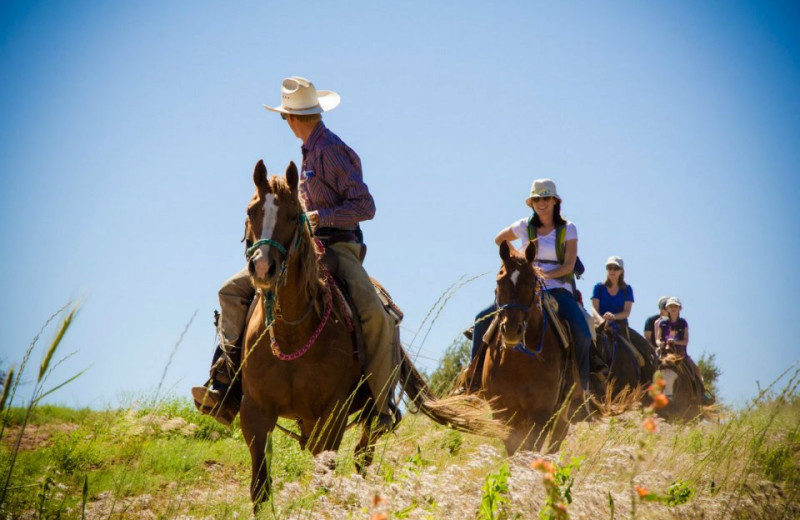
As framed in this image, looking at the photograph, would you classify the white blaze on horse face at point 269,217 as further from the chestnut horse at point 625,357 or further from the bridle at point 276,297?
the chestnut horse at point 625,357

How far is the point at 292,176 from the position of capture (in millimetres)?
5625

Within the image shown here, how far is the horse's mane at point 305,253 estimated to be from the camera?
552cm

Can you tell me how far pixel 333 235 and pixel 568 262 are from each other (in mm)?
3235

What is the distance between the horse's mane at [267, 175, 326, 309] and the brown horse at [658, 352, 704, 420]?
11.6 metres

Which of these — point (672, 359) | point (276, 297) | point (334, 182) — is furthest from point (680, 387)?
point (276, 297)

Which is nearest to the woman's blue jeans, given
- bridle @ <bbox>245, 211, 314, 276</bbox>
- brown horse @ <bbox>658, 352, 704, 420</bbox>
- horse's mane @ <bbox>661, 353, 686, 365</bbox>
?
bridle @ <bbox>245, 211, 314, 276</bbox>

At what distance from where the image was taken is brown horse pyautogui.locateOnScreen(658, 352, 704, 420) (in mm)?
15773

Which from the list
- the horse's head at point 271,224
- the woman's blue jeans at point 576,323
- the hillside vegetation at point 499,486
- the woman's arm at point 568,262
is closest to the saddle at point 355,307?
the hillside vegetation at point 499,486

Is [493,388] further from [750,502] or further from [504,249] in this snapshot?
[750,502]

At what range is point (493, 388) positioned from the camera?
27.4 ft

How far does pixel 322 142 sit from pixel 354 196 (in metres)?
0.59

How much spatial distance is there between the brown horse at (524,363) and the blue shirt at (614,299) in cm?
563

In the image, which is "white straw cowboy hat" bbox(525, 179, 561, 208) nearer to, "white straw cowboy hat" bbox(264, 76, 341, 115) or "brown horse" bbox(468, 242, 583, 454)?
"brown horse" bbox(468, 242, 583, 454)

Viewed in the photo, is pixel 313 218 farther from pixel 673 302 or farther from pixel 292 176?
pixel 673 302
